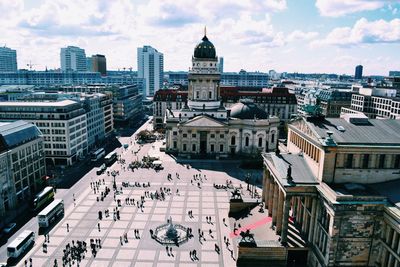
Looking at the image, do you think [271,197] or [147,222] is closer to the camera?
[271,197]

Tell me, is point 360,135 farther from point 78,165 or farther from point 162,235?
point 78,165

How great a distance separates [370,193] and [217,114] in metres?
84.6

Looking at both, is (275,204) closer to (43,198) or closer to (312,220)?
(312,220)

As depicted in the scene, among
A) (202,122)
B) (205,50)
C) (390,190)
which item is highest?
(205,50)

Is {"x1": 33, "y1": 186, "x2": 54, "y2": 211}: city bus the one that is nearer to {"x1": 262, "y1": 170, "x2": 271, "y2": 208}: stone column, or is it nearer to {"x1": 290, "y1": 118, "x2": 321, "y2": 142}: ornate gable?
{"x1": 262, "y1": 170, "x2": 271, "y2": 208}: stone column

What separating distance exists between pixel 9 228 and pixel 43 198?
518 inches

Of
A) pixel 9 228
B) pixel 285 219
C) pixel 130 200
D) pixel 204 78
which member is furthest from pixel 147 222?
pixel 204 78

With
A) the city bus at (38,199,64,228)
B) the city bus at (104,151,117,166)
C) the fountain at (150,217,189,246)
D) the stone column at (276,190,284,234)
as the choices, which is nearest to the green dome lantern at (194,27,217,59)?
the city bus at (104,151,117,166)

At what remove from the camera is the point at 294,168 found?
6016 centimetres

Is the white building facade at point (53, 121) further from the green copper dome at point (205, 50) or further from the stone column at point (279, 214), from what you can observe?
the stone column at point (279, 214)

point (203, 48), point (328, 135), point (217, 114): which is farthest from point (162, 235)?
point (203, 48)

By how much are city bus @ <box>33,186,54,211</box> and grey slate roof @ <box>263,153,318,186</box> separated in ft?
177

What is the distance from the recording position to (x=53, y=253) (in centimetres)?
5959

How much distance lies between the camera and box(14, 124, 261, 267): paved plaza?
192 ft
